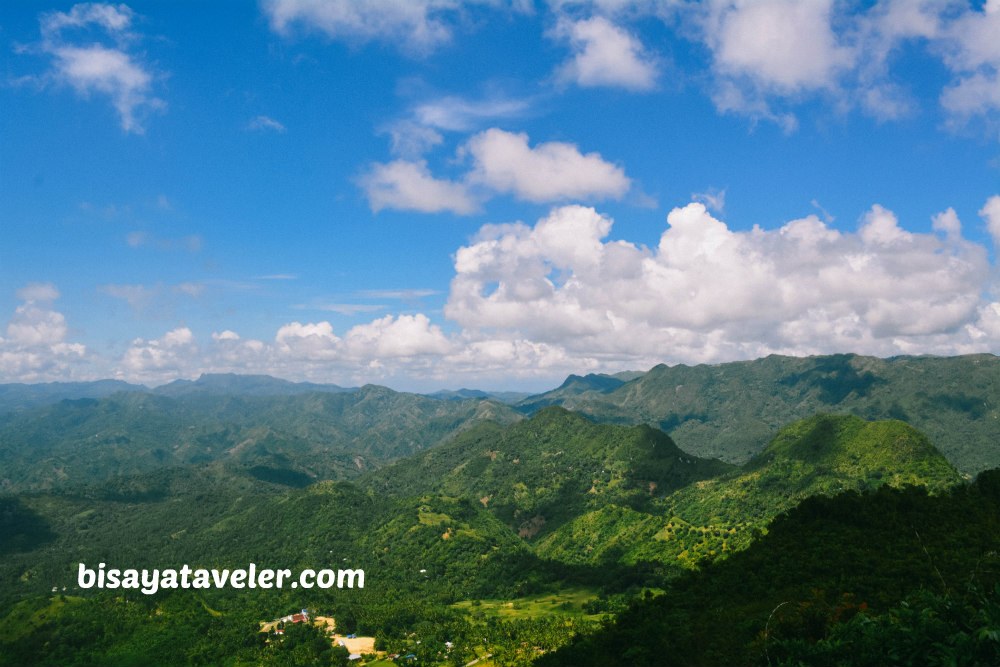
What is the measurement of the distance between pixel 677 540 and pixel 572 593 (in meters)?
38.4

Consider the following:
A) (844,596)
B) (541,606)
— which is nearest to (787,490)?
(541,606)

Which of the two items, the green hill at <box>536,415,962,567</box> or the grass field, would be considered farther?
the green hill at <box>536,415,962,567</box>

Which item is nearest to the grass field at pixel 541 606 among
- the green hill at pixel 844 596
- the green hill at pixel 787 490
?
the green hill at pixel 787 490

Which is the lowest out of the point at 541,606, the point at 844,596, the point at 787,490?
the point at 541,606

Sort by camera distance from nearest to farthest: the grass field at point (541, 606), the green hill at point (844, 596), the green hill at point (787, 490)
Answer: the green hill at point (844, 596), the grass field at point (541, 606), the green hill at point (787, 490)

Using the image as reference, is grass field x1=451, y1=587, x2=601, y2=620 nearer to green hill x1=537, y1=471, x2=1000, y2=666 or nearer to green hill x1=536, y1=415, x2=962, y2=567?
green hill x1=536, y1=415, x2=962, y2=567

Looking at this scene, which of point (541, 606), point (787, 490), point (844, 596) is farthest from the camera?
point (787, 490)

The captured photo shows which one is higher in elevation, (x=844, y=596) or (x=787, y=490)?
(x=844, y=596)

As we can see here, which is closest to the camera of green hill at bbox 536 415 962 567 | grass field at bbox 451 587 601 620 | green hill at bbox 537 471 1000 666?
green hill at bbox 537 471 1000 666

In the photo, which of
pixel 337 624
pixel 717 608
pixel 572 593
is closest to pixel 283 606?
pixel 337 624

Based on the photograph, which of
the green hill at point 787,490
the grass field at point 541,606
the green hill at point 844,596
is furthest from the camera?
the green hill at point 787,490

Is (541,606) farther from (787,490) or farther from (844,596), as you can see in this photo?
(787,490)

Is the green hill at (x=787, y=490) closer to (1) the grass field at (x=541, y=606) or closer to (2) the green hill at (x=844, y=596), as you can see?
(1) the grass field at (x=541, y=606)

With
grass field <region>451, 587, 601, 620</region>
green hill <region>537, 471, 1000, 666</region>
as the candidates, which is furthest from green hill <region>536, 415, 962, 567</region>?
green hill <region>537, 471, 1000, 666</region>
